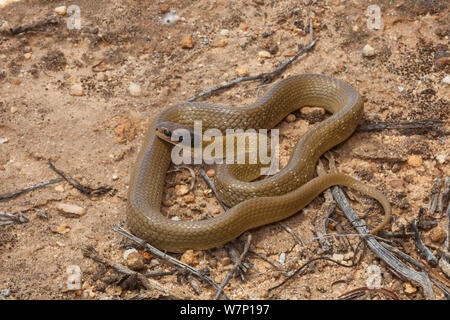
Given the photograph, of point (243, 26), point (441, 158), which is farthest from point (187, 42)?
point (441, 158)

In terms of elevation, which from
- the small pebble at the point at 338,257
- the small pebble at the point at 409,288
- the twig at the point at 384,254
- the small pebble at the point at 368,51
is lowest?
the small pebble at the point at 338,257

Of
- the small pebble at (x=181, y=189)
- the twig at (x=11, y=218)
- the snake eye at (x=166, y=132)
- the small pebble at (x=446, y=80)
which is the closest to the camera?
the twig at (x=11, y=218)

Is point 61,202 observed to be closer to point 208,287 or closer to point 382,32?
point 208,287

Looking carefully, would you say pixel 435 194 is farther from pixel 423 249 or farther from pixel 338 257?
pixel 338 257

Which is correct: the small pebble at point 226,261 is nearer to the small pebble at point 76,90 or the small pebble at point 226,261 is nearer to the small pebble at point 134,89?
the small pebble at point 134,89

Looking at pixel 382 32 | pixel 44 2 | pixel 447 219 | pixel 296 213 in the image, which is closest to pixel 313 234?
pixel 296 213

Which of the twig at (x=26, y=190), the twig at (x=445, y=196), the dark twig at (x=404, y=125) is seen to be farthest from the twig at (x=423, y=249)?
the twig at (x=26, y=190)
